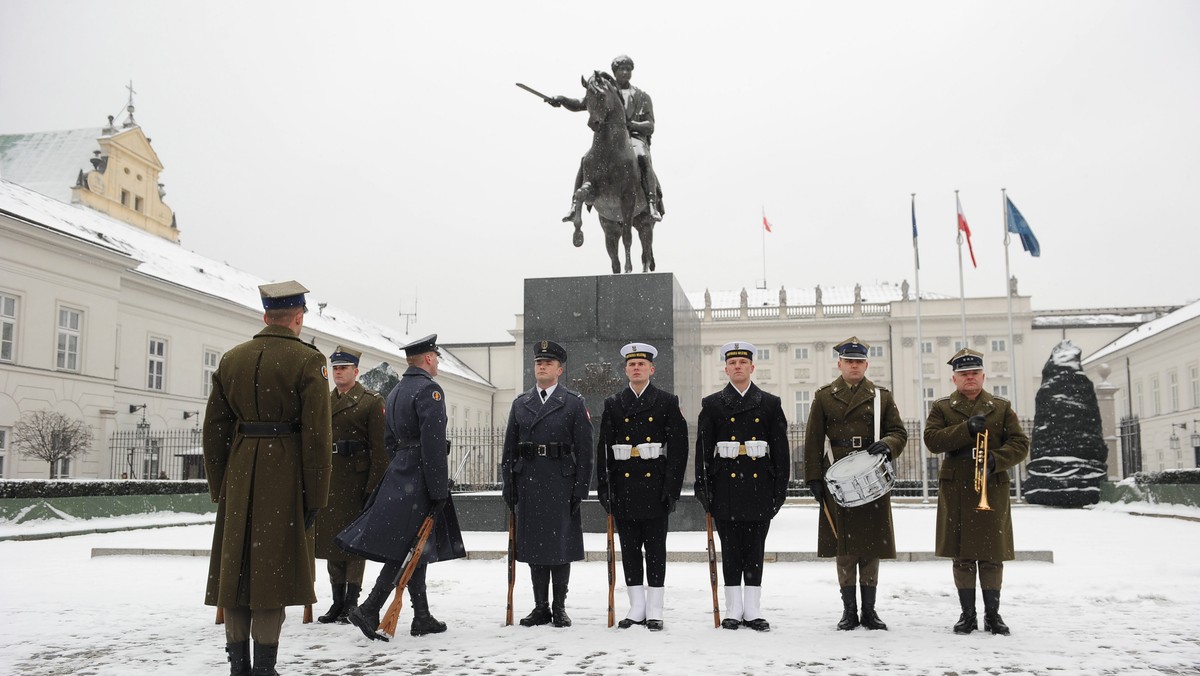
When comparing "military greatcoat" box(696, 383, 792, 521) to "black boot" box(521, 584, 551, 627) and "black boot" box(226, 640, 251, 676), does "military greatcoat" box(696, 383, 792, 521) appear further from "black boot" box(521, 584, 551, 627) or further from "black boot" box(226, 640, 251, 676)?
"black boot" box(226, 640, 251, 676)

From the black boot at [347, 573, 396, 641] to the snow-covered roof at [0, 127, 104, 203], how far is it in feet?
121

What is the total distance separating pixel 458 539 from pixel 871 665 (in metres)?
2.66

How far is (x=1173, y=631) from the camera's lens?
18.9ft

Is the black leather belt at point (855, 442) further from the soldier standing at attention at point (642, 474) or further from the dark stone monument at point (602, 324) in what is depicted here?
the dark stone monument at point (602, 324)

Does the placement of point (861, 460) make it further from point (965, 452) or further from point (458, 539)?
point (458, 539)

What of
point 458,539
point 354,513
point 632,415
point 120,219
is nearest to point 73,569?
point 354,513

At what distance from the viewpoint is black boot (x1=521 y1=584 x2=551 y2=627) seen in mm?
6117

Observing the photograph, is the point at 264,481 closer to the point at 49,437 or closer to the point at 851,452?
the point at 851,452

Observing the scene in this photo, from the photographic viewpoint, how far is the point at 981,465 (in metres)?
5.91

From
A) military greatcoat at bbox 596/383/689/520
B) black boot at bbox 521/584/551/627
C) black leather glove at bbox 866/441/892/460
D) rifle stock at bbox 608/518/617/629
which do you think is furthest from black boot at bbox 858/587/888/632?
black boot at bbox 521/584/551/627

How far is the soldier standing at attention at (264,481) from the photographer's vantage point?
4426 mm

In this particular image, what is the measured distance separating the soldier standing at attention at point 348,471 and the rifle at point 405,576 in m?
0.77

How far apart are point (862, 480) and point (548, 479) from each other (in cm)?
203

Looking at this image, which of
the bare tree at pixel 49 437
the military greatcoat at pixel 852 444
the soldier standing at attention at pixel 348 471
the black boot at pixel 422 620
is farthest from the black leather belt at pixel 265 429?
the bare tree at pixel 49 437
